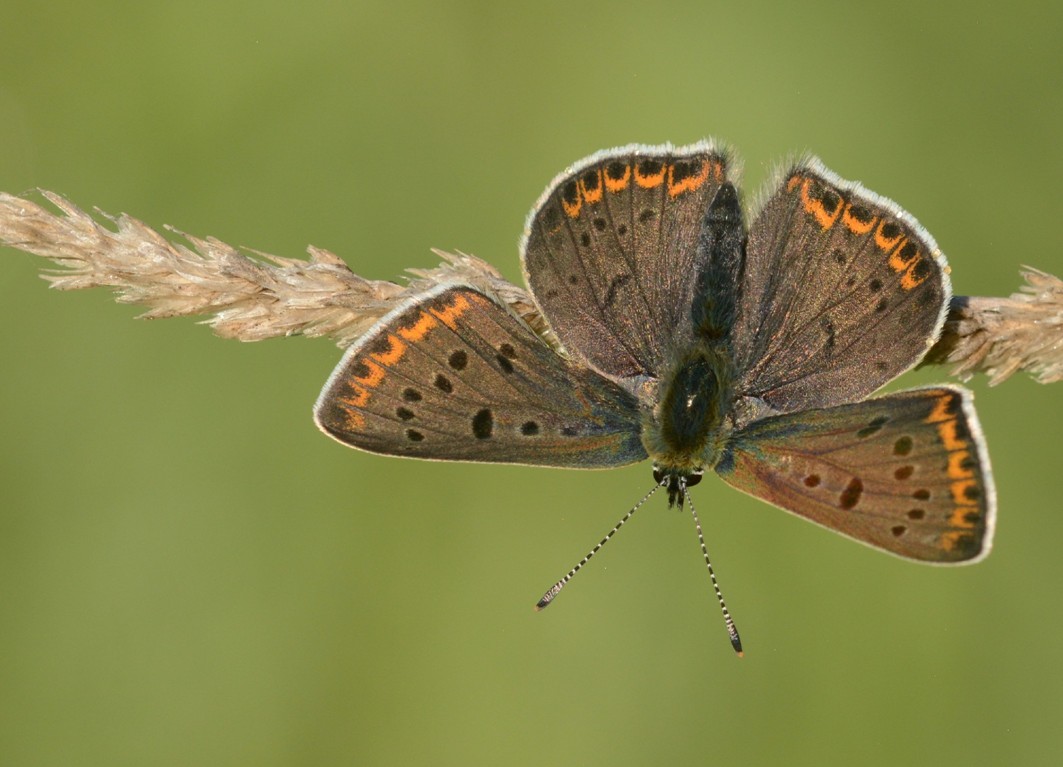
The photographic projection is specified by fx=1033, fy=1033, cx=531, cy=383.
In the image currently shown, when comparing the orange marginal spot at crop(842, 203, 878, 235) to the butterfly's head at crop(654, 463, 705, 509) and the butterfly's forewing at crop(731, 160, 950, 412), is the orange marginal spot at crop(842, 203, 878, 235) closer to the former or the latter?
the butterfly's forewing at crop(731, 160, 950, 412)

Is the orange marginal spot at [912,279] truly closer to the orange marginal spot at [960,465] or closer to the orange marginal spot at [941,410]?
the orange marginal spot at [941,410]

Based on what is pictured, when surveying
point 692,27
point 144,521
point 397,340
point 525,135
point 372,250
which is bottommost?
point 144,521

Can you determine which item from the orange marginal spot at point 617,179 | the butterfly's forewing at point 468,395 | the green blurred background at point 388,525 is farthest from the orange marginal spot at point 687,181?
the green blurred background at point 388,525

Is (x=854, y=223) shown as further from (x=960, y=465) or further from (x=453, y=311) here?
(x=453, y=311)

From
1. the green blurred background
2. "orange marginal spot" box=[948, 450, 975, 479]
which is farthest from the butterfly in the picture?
the green blurred background

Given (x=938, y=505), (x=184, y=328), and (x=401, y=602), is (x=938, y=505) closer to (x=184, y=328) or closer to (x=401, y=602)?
(x=401, y=602)

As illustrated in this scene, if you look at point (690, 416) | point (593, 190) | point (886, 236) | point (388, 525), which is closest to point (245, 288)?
point (593, 190)

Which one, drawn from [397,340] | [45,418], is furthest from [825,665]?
[45,418]
